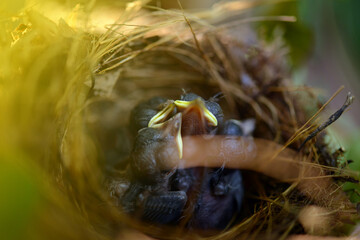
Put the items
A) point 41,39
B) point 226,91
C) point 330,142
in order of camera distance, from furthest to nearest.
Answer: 1. point 226,91
2. point 330,142
3. point 41,39

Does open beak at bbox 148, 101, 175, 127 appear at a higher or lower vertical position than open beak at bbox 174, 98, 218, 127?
lower

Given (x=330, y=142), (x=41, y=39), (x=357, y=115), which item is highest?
(x=41, y=39)

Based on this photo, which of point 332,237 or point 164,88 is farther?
point 164,88

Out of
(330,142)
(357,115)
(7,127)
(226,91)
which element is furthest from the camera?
(357,115)

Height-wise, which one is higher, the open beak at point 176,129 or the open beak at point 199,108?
the open beak at point 199,108

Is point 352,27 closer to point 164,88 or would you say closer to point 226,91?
point 226,91

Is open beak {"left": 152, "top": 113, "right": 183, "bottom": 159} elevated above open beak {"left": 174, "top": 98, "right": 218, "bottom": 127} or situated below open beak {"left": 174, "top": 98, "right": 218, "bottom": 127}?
below

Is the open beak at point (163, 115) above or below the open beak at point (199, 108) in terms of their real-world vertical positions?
below

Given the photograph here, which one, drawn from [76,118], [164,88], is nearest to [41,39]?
[76,118]
